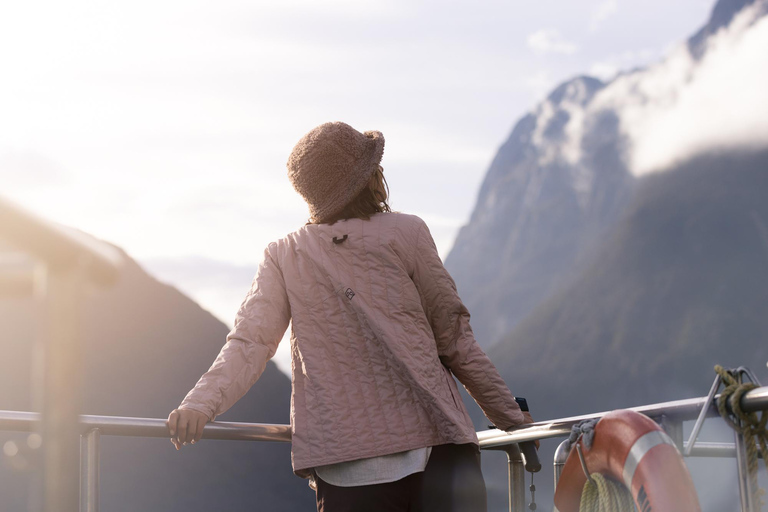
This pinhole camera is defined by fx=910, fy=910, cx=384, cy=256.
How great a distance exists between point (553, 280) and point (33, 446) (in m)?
103

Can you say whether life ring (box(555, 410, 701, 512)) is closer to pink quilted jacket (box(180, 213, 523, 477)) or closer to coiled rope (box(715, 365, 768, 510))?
coiled rope (box(715, 365, 768, 510))

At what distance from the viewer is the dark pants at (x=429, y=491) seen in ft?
5.94

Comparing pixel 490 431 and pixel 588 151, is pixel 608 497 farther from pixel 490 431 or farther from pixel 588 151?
pixel 588 151

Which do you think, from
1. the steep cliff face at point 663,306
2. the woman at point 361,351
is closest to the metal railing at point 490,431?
the woman at point 361,351

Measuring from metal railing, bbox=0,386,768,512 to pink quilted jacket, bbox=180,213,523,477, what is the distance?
0.53 ft

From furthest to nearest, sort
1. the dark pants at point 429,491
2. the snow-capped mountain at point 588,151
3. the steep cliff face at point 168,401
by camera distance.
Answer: the snow-capped mountain at point 588,151 < the steep cliff face at point 168,401 < the dark pants at point 429,491

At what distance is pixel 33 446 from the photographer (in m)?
0.73

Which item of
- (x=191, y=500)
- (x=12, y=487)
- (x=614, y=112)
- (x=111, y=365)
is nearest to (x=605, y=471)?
(x=12, y=487)

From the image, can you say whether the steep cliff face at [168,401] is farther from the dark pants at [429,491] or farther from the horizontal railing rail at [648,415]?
the dark pants at [429,491]

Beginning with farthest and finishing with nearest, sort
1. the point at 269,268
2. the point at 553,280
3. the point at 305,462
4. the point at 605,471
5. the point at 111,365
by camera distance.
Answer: the point at 553,280, the point at 111,365, the point at 269,268, the point at 305,462, the point at 605,471

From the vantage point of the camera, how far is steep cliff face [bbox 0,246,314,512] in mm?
30344

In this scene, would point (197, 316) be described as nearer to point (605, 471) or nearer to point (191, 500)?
point (191, 500)

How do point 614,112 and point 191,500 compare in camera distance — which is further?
point 614,112

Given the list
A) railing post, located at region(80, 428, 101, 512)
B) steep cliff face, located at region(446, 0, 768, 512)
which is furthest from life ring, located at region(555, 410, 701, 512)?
steep cliff face, located at region(446, 0, 768, 512)
